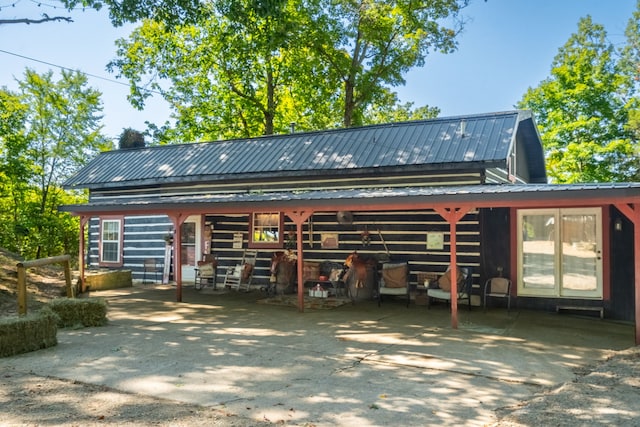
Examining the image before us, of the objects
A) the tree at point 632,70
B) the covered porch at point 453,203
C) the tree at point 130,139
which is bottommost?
the covered porch at point 453,203

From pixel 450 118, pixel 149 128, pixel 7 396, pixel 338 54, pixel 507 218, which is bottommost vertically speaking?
pixel 7 396

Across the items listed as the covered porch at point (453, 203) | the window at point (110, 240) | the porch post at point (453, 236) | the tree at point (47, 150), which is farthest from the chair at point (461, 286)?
the tree at point (47, 150)

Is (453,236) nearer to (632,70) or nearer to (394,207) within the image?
(394,207)

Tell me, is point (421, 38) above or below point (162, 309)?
above

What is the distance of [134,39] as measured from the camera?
21.3 m

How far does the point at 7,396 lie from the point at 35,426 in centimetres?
98

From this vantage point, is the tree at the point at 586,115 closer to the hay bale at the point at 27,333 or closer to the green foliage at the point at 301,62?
the green foliage at the point at 301,62

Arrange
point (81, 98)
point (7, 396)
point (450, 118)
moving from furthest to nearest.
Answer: point (81, 98) < point (450, 118) < point (7, 396)

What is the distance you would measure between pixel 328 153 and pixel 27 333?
7.63 m

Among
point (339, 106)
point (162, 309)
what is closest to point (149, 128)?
point (339, 106)

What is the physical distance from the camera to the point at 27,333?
5.92 metres

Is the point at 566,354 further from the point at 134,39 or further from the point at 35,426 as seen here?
the point at 134,39

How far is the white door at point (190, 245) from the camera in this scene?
12.9 meters

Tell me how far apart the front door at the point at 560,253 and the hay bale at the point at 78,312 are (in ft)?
24.9
